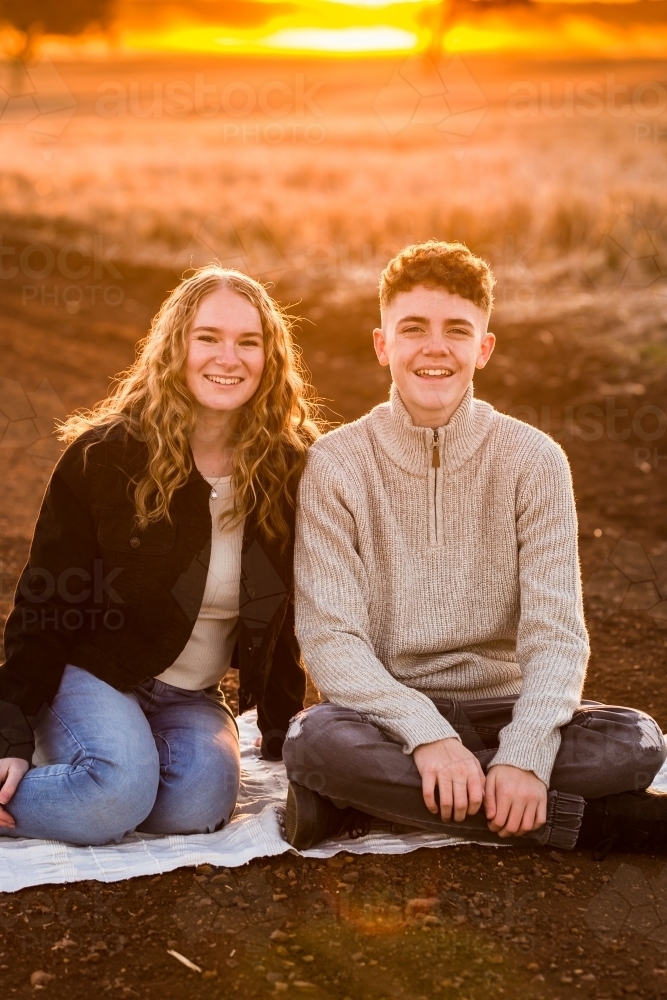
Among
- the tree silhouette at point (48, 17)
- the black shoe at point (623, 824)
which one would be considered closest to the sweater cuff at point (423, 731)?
the black shoe at point (623, 824)

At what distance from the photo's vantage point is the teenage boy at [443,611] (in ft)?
9.63

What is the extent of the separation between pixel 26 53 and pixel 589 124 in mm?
28403

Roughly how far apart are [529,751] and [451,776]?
0.20 m

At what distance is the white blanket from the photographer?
2.85 m

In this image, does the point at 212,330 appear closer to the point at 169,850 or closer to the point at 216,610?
the point at 216,610

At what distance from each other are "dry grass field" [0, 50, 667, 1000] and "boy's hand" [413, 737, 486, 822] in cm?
18

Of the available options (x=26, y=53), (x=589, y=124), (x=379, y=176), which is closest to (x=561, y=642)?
(x=379, y=176)

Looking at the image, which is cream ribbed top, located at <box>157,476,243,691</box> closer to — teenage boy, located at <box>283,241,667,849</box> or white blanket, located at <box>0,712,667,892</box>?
teenage boy, located at <box>283,241,667,849</box>

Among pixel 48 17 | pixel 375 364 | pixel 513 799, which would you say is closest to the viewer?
pixel 513 799

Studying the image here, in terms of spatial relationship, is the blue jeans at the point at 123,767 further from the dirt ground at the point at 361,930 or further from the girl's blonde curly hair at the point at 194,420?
the girl's blonde curly hair at the point at 194,420

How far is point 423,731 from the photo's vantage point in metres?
2.87

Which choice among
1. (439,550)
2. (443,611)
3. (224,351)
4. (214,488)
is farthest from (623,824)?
(224,351)

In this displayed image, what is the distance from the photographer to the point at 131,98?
46.1 metres

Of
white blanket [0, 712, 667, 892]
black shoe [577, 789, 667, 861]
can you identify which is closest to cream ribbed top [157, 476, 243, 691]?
white blanket [0, 712, 667, 892]
